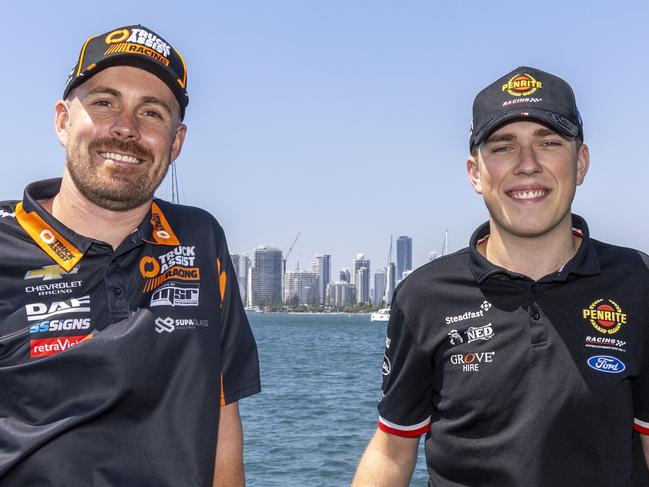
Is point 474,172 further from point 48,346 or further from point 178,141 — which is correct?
point 48,346

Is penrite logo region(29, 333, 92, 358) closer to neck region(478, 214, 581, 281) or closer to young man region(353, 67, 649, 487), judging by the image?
young man region(353, 67, 649, 487)

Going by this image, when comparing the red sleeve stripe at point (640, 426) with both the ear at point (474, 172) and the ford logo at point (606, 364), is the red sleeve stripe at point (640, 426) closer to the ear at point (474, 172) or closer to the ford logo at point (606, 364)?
the ford logo at point (606, 364)

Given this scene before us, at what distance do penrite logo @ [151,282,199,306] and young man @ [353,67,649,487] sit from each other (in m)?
0.94

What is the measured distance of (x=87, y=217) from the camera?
10.5ft

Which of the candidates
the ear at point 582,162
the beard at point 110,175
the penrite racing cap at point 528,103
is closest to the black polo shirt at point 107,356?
the beard at point 110,175

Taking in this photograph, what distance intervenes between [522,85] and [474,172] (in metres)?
0.43

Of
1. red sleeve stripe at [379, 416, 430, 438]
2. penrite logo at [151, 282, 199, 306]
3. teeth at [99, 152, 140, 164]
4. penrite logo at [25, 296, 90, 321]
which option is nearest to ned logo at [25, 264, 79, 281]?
penrite logo at [25, 296, 90, 321]

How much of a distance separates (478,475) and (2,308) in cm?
200

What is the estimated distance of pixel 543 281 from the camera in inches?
127

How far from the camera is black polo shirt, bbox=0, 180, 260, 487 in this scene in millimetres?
2854

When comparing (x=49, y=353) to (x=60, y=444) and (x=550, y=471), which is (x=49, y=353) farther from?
(x=550, y=471)

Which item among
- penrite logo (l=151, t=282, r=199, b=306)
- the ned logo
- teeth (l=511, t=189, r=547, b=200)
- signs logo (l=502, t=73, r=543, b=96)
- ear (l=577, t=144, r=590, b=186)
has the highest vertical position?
signs logo (l=502, t=73, r=543, b=96)

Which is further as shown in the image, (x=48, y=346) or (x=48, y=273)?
(x=48, y=273)

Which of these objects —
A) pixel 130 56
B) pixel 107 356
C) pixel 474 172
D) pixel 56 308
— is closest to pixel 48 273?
pixel 56 308
